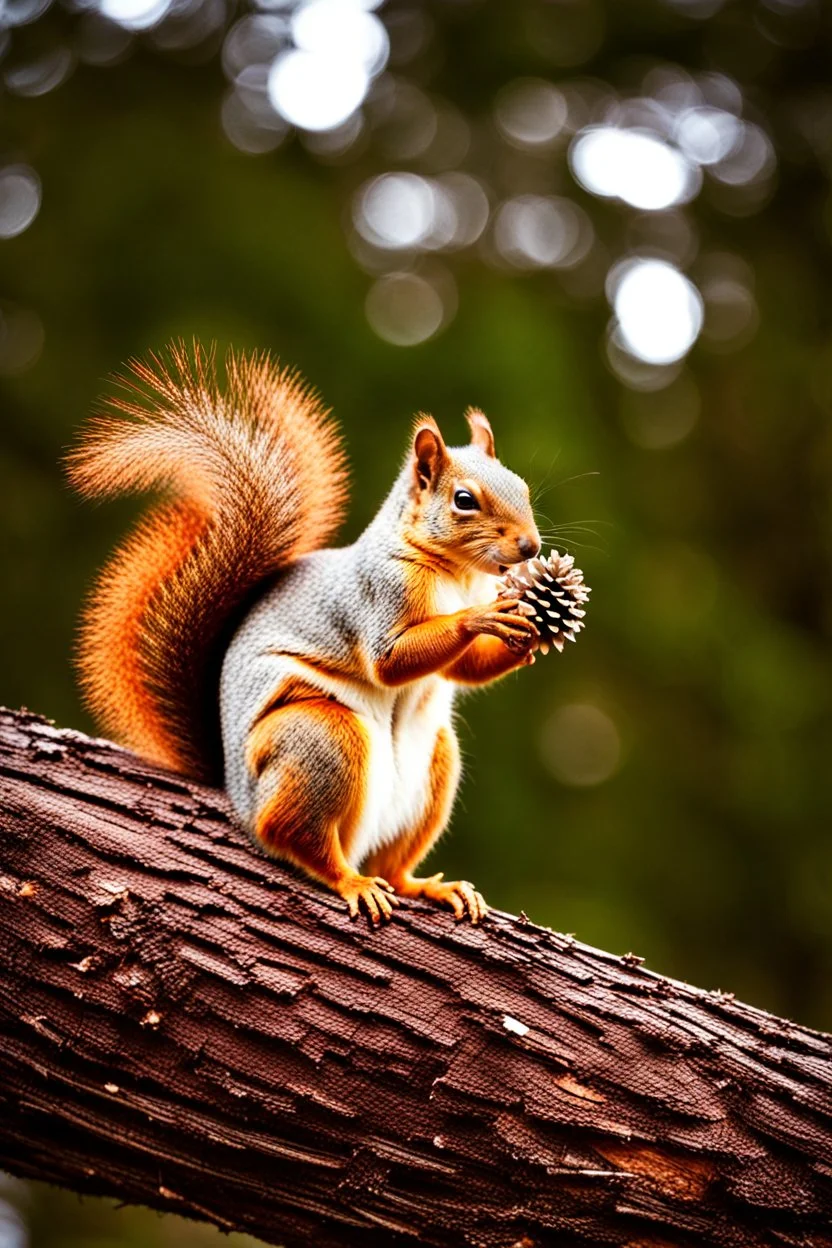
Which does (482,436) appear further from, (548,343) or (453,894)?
(548,343)

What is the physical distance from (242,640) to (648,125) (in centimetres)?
479

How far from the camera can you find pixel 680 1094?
5.99ft

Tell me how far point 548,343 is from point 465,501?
3.07 meters

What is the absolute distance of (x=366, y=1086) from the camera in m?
1.79

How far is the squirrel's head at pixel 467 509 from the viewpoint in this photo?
2.18 m

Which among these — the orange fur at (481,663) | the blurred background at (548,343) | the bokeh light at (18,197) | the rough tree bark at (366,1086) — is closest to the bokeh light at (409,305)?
the blurred background at (548,343)

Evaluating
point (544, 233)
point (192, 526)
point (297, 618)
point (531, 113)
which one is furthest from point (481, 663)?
point (531, 113)

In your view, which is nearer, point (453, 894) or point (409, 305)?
point (453, 894)

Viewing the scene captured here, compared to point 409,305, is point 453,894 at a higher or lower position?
lower

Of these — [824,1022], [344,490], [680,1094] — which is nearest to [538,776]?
[824,1022]

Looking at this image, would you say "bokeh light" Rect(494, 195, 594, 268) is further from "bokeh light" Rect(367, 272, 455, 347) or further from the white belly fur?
the white belly fur

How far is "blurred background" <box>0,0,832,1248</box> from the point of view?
4648 mm

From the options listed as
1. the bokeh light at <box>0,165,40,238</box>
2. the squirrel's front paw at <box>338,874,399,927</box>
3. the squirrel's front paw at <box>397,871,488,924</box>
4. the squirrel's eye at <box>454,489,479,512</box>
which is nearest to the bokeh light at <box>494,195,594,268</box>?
the bokeh light at <box>0,165,40,238</box>

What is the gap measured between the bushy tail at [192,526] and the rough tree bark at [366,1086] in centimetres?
60
